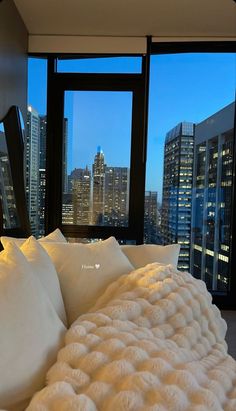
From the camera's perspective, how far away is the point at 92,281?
5.36 feet

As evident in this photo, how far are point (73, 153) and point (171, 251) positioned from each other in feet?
8.10

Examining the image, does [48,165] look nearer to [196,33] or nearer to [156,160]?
[156,160]

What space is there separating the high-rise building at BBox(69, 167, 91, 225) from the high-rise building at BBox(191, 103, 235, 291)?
126cm

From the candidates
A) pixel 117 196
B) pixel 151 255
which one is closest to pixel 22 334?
pixel 151 255

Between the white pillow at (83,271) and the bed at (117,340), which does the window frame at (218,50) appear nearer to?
the bed at (117,340)

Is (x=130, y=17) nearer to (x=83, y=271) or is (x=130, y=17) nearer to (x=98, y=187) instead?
(x=98, y=187)

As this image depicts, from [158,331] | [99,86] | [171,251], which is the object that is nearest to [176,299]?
[158,331]

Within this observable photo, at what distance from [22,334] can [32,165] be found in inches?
127

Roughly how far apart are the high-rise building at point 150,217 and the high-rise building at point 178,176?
0.11m

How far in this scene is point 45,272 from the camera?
143cm

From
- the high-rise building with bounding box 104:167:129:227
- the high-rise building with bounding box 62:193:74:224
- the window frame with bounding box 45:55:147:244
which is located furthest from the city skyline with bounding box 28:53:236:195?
the high-rise building with bounding box 62:193:74:224

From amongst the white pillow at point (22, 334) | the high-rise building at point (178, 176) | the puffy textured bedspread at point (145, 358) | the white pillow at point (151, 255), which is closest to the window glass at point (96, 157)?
the high-rise building at point (178, 176)

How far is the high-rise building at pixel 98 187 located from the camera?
4.12 m

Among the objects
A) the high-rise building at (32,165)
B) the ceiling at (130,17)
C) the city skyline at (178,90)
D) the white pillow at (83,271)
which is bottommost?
the white pillow at (83,271)
